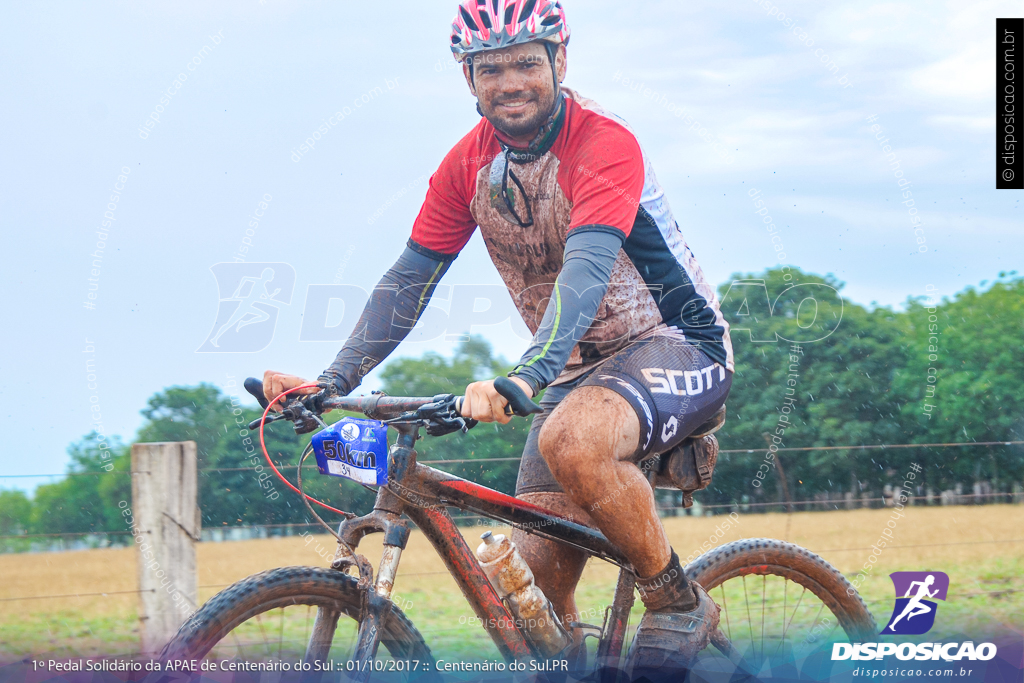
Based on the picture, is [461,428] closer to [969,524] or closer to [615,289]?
[615,289]

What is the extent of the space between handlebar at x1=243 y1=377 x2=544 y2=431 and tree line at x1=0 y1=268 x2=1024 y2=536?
8.04 feet

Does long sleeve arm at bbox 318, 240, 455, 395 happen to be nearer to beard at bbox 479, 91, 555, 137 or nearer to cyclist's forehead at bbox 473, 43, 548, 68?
beard at bbox 479, 91, 555, 137

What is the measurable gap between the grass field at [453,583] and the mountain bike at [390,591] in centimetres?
80

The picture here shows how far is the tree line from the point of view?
5.23 meters

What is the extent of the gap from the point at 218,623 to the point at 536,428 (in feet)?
4.40

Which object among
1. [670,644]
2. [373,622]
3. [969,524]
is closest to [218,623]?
[373,622]

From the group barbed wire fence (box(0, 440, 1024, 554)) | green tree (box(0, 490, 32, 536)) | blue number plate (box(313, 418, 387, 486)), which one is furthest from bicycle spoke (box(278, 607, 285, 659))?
green tree (box(0, 490, 32, 536))

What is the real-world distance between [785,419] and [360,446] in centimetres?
902

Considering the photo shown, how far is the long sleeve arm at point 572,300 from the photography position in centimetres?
233

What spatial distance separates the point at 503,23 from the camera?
265 centimetres

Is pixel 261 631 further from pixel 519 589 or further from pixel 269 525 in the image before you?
pixel 269 525

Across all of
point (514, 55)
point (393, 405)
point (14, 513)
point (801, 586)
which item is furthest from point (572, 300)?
point (14, 513)

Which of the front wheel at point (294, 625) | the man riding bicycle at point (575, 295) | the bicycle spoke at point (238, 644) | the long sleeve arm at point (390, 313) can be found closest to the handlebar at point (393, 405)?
the man riding bicycle at point (575, 295)

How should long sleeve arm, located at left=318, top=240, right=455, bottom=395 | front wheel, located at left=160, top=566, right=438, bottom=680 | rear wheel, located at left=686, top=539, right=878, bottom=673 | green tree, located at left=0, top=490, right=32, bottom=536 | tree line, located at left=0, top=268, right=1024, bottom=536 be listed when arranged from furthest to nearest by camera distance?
tree line, located at left=0, top=268, right=1024, bottom=536, green tree, located at left=0, top=490, right=32, bottom=536, rear wheel, located at left=686, top=539, right=878, bottom=673, long sleeve arm, located at left=318, top=240, right=455, bottom=395, front wheel, located at left=160, top=566, right=438, bottom=680
